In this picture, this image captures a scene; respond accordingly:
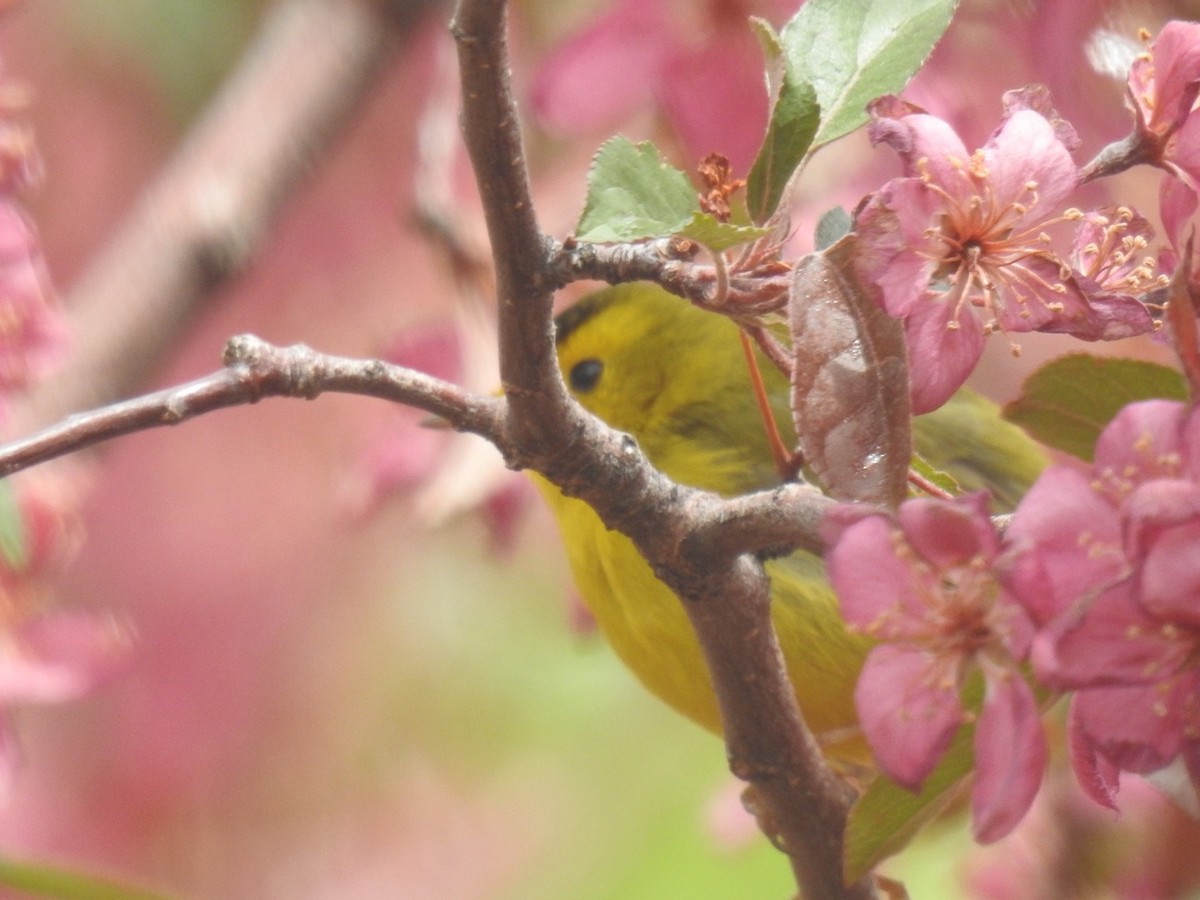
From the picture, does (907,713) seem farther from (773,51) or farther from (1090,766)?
(773,51)

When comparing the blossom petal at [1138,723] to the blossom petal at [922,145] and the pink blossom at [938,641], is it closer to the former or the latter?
the pink blossom at [938,641]

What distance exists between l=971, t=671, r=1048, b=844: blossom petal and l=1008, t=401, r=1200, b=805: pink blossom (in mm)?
24

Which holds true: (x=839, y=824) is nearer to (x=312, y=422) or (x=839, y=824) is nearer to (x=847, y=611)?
(x=847, y=611)

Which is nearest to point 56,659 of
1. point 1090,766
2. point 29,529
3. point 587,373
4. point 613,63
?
A: point 29,529

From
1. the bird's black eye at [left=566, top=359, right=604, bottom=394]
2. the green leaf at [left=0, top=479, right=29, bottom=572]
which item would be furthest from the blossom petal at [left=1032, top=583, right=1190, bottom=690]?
the bird's black eye at [left=566, top=359, right=604, bottom=394]

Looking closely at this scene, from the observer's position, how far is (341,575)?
8.43 ft

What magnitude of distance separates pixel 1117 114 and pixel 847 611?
74cm

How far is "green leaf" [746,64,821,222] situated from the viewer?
24.7 inches

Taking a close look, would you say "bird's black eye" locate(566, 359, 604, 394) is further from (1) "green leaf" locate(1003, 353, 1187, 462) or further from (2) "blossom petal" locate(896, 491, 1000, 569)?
(2) "blossom petal" locate(896, 491, 1000, 569)

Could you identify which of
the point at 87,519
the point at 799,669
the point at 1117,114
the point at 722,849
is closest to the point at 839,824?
the point at 799,669

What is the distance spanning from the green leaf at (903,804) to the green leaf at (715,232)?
0.74 feet

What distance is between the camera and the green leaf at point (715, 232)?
22.8 inches

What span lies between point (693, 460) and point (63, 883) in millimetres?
676

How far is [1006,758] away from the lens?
1.74 feet
